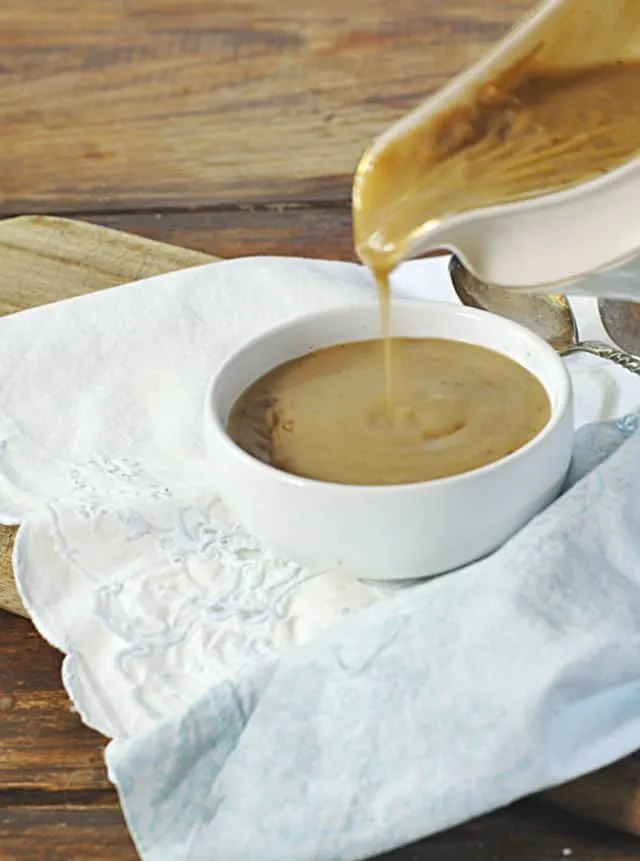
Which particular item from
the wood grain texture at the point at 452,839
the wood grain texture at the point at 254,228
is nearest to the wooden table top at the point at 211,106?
the wood grain texture at the point at 254,228

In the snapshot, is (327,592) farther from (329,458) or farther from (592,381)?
(592,381)

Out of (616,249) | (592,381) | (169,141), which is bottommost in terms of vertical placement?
(169,141)

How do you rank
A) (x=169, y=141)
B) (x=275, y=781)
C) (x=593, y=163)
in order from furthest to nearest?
(x=169, y=141)
(x=593, y=163)
(x=275, y=781)

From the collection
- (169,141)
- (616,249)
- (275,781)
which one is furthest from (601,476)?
(169,141)

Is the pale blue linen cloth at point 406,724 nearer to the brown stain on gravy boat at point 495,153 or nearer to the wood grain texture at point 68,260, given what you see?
the brown stain on gravy boat at point 495,153

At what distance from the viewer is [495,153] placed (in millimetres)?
744

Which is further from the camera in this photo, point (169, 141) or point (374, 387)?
point (169, 141)

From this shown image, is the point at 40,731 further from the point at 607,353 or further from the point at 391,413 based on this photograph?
the point at 607,353

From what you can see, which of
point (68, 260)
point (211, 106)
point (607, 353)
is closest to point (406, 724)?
point (607, 353)

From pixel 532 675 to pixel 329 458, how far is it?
0.52 ft

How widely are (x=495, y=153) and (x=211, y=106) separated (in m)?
0.84

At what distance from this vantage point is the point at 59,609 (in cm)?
74

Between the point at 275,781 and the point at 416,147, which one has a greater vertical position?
the point at 416,147

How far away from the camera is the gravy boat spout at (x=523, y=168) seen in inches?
27.7
